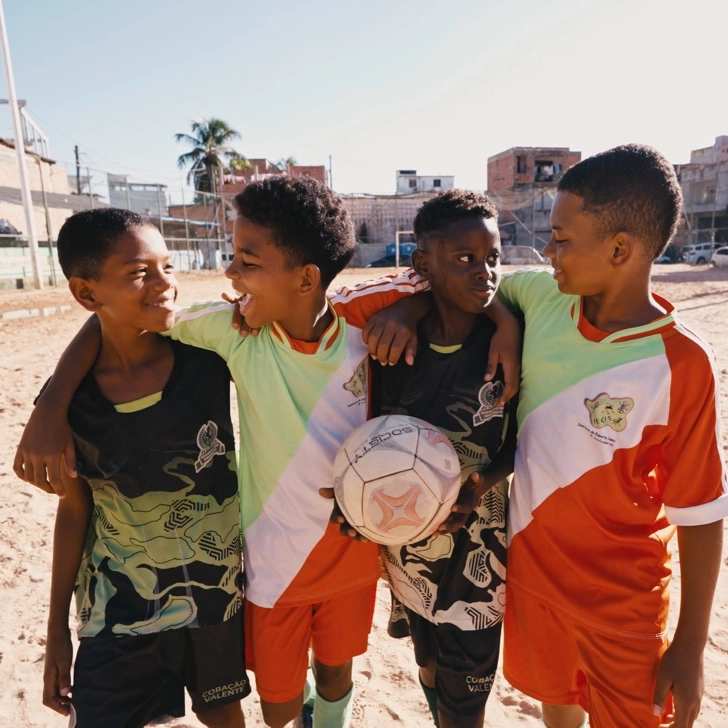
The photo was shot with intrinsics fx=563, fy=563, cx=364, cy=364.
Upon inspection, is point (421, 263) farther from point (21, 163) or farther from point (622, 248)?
point (21, 163)

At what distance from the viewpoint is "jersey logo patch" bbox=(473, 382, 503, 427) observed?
5.94 ft

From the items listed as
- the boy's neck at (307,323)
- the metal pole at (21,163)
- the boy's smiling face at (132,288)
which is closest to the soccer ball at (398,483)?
the boy's neck at (307,323)

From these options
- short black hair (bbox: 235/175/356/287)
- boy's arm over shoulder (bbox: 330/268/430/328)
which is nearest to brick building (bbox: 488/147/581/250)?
boy's arm over shoulder (bbox: 330/268/430/328)

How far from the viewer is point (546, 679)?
5.88 ft

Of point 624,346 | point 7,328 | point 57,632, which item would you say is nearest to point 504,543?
point 624,346

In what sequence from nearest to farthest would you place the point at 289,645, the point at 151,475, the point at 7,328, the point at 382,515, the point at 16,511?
the point at 382,515 → the point at 151,475 → the point at 289,645 → the point at 16,511 → the point at 7,328

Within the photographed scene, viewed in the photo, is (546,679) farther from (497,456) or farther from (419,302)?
(419,302)

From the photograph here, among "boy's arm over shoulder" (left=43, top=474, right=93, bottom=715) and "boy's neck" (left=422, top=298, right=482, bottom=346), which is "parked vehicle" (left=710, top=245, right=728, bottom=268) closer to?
"boy's neck" (left=422, top=298, right=482, bottom=346)

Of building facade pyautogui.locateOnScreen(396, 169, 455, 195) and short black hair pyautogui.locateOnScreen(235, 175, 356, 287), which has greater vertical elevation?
building facade pyautogui.locateOnScreen(396, 169, 455, 195)

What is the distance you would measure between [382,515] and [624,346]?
84cm

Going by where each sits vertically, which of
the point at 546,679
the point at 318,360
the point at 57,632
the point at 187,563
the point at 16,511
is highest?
the point at 318,360

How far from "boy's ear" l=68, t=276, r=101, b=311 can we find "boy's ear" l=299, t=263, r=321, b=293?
651mm

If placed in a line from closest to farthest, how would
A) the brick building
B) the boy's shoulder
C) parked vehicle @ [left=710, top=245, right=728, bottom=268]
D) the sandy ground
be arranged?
1. the boy's shoulder
2. the sandy ground
3. parked vehicle @ [left=710, top=245, right=728, bottom=268]
4. the brick building

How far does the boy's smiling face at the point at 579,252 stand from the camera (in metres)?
1.63
